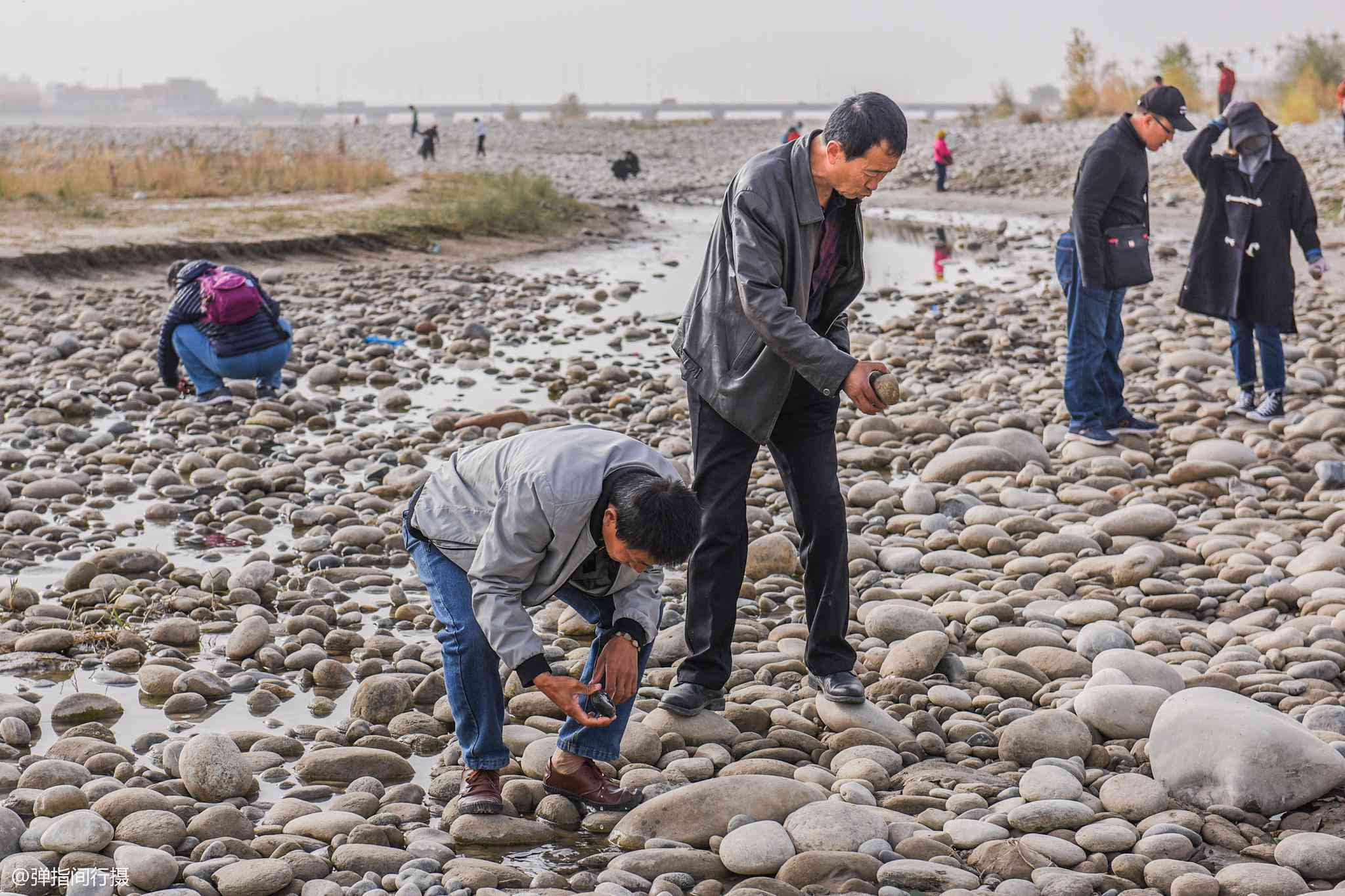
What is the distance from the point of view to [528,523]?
3.00 meters

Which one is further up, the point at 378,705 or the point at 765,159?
the point at 765,159

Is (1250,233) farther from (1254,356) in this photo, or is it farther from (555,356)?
(555,356)

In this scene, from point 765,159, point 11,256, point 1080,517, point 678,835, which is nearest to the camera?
point 678,835

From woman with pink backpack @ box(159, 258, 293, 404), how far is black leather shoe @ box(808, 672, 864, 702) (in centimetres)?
516

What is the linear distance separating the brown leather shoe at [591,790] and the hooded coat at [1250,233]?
5242mm

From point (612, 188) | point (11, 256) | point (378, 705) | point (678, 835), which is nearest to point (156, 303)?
point (11, 256)

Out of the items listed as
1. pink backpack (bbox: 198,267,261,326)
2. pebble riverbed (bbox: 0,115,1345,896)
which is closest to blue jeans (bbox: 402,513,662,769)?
pebble riverbed (bbox: 0,115,1345,896)

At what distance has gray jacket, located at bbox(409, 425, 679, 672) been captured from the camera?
2998 mm

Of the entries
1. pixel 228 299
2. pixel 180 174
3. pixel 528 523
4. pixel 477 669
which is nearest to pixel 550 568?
pixel 528 523

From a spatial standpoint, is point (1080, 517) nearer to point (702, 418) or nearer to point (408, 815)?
point (702, 418)

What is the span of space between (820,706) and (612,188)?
87.3ft

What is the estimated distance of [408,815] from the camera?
3348 millimetres

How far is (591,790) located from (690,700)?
559 mm

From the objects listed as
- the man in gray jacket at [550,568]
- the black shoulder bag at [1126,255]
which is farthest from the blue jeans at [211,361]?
the man in gray jacket at [550,568]
